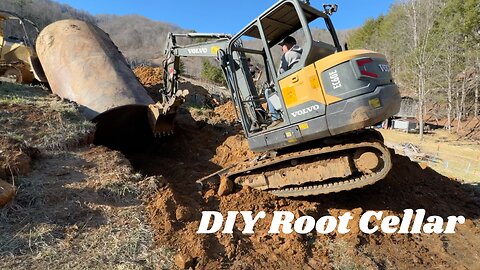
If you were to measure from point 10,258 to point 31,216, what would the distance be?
664 millimetres

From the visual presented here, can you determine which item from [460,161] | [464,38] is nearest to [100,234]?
[460,161]

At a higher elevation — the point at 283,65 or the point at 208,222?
the point at 283,65

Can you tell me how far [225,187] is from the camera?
213 inches

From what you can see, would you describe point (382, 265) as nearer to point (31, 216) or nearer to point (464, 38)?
point (31, 216)

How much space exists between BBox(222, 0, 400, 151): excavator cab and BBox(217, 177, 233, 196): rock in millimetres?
654

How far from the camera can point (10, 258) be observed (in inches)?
135

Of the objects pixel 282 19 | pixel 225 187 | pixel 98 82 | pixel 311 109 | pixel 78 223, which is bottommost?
pixel 225 187

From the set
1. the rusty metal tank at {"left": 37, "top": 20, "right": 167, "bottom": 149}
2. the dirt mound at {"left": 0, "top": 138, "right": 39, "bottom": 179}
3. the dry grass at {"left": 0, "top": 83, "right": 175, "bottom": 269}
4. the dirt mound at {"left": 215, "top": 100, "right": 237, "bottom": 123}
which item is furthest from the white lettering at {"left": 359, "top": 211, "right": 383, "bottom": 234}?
the dirt mound at {"left": 215, "top": 100, "right": 237, "bottom": 123}

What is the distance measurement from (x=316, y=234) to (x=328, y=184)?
2.25ft

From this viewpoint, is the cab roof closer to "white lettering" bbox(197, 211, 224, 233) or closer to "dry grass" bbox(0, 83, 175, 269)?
"white lettering" bbox(197, 211, 224, 233)

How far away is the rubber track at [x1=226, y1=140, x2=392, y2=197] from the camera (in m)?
4.47

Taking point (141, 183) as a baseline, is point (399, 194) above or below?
below

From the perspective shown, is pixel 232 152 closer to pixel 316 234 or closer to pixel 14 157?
pixel 316 234

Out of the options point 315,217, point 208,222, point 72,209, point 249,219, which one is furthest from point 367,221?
point 72,209
